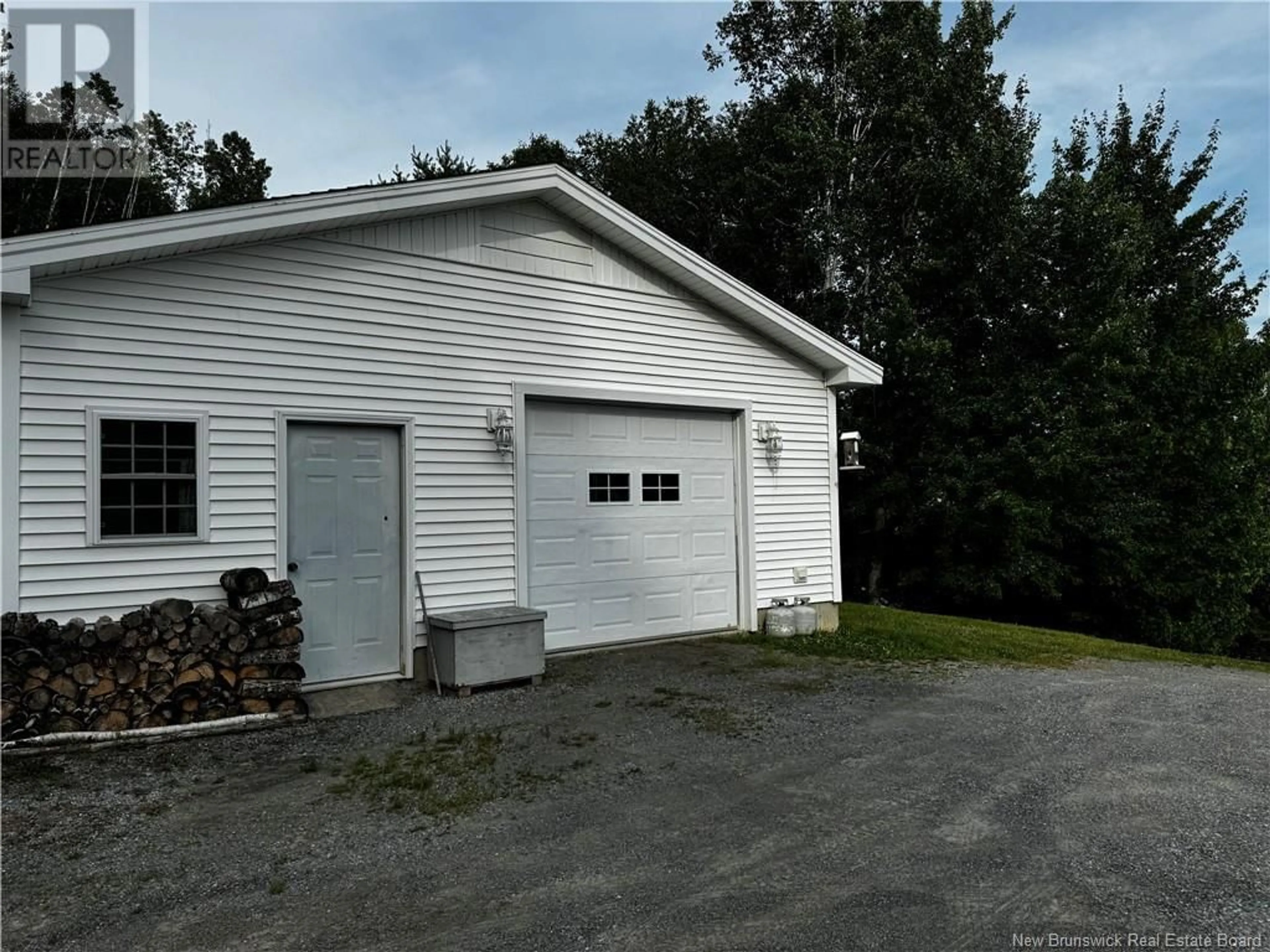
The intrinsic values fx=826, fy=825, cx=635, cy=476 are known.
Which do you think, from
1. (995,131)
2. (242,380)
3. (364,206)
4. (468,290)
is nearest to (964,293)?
(995,131)

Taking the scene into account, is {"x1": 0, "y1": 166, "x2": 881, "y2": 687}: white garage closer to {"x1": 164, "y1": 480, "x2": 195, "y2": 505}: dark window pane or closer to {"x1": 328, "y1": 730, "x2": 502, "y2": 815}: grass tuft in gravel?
{"x1": 164, "y1": 480, "x2": 195, "y2": 505}: dark window pane

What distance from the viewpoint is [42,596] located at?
5.34 metres

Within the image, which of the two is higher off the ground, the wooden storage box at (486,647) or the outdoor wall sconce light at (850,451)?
the outdoor wall sconce light at (850,451)

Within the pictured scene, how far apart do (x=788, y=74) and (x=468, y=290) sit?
13669mm

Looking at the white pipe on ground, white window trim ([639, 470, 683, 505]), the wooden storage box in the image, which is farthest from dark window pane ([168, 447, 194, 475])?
white window trim ([639, 470, 683, 505])

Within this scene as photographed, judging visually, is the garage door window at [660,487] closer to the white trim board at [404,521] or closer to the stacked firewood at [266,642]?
the white trim board at [404,521]

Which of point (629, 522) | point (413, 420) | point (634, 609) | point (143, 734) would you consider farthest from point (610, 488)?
point (143, 734)

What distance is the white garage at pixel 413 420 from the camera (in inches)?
218

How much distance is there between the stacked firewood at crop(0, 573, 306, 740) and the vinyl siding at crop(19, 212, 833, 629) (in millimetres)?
363

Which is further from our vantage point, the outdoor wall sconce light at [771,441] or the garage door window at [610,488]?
the outdoor wall sconce light at [771,441]

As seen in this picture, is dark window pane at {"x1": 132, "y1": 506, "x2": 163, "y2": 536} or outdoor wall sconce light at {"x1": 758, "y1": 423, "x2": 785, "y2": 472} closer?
dark window pane at {"x1": 132, "y1": 506, "x2": 163, "y2": 536}

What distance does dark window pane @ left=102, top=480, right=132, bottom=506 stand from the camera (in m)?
5.61

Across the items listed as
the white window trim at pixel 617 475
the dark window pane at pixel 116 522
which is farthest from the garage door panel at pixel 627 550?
the dark window pane at pixel 116 522

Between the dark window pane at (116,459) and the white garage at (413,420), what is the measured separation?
14 millimetres
